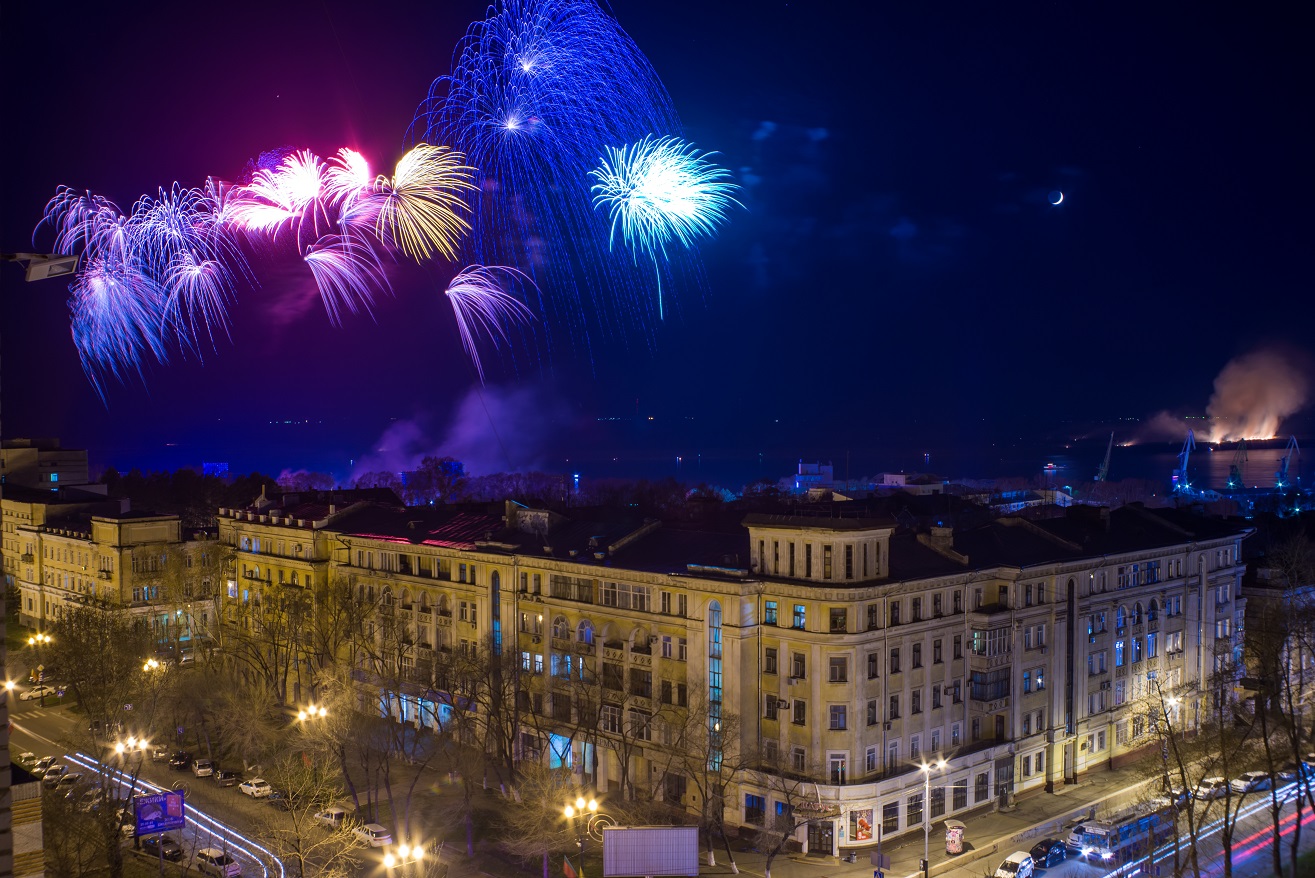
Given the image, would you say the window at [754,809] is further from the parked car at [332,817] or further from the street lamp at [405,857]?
the parked car at [332,817]

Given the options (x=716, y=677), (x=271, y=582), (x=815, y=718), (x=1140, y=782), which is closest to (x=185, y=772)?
(x=271, y=582)

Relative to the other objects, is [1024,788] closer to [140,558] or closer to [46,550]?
[140,558]

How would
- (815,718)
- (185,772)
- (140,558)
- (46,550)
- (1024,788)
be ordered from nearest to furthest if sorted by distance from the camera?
(815,718) → (1024,788) → (185,772) → (140,558) → (46,550)

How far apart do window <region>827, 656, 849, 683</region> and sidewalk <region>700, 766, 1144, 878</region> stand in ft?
23.6

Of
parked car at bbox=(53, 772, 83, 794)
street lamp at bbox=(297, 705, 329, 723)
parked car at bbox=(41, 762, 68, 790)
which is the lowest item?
parked car at bbox=(41, 762, 68, 790)

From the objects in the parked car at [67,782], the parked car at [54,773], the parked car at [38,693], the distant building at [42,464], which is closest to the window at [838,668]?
the parked car at [67,782]

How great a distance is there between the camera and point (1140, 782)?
53781 millimetres

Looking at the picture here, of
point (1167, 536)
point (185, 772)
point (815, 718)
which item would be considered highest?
point (1167, 536)

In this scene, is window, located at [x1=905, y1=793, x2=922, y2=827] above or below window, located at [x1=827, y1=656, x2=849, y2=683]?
below

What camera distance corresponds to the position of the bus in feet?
140

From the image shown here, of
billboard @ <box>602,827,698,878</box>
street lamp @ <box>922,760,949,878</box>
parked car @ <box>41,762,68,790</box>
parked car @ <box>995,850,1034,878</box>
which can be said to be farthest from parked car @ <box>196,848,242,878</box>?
parked car @ <box>995,850,1034,878</box>

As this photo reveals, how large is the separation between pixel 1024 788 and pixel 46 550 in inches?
3301

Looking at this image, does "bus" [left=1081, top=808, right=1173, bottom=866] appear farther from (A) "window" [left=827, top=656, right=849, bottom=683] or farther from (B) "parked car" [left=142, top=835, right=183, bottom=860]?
(B) "parked car" [left=142, top=835, right=183, bottom=860]

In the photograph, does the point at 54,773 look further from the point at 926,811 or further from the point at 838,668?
the point at 926,811
